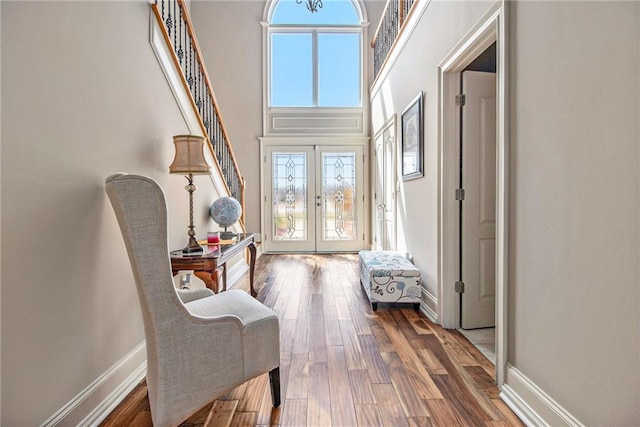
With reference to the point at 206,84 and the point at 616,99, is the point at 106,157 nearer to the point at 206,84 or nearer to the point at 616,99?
the point at 206,84

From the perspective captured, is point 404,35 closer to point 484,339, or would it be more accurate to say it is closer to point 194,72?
point 194,72

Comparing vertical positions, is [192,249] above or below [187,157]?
below

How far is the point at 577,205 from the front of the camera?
3.95ft

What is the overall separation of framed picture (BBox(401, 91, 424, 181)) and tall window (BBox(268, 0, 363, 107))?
281 cm

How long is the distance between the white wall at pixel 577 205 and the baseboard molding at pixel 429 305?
975 mm

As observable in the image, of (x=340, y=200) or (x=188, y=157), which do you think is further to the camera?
(x=340, y=200)

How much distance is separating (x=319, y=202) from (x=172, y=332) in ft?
15.5

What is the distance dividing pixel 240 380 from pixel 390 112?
375 centimetres

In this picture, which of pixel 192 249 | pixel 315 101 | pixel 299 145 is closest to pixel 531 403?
pixel 192 249

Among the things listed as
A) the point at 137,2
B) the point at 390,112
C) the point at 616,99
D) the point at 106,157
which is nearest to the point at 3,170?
the point at 106,157

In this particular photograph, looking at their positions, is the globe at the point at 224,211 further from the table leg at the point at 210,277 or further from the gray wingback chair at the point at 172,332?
the gray wingback chair at the point at 172,332

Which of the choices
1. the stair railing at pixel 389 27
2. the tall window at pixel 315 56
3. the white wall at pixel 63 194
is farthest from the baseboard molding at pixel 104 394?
the tall window at pixel 315 56

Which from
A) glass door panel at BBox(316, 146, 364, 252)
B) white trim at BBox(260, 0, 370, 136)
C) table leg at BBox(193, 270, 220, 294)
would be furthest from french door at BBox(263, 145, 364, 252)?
table leg at BBox(193, 270, 220, 294)

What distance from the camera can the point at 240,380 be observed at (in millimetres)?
1421
